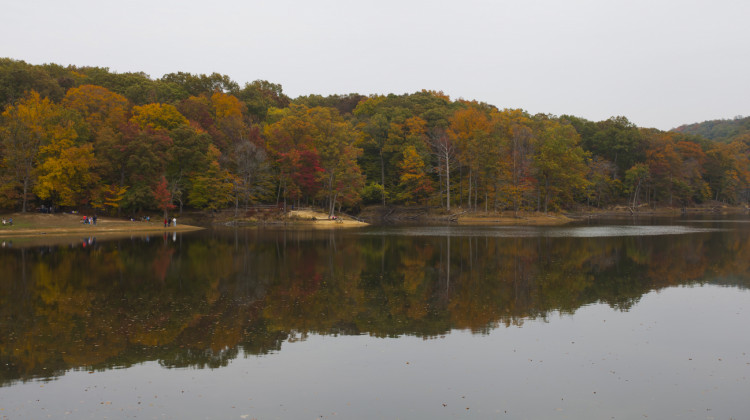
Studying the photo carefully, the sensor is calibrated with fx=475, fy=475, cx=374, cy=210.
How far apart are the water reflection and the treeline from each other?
25437 mm

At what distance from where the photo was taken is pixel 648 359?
11180 millimetres

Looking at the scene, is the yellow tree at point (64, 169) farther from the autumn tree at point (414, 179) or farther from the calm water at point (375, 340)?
the autumn tree at point (414, 179)

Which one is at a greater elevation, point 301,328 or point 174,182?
point 174,182

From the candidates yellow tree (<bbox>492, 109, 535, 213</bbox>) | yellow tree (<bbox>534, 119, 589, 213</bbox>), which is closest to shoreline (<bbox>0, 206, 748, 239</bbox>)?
yellow tree (<bbox>492, 109, 535, 213</bbox>)

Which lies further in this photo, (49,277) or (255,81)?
(255,81)

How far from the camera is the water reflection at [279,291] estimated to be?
486 inches

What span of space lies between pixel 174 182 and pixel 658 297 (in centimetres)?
5643

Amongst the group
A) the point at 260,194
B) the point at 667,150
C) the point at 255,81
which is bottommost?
the point at 260,194

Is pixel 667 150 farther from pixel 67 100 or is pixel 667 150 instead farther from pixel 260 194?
pixel 67 100

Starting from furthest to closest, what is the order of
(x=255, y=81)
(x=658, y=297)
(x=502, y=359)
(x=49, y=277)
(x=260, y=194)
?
(x=255, y=81) < (x=260, y=194) < (x=49, y=277) < (x=658, y=297) < (x=502, y=359)

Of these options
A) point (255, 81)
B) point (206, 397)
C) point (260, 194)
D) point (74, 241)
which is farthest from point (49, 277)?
point (255, 81)

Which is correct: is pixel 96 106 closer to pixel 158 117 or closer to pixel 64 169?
pixel 158 117

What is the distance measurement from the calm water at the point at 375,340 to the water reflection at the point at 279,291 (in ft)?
0.31

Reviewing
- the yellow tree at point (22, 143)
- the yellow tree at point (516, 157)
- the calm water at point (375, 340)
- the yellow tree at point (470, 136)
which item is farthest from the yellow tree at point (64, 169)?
the yellow tree at point (516, 157)
